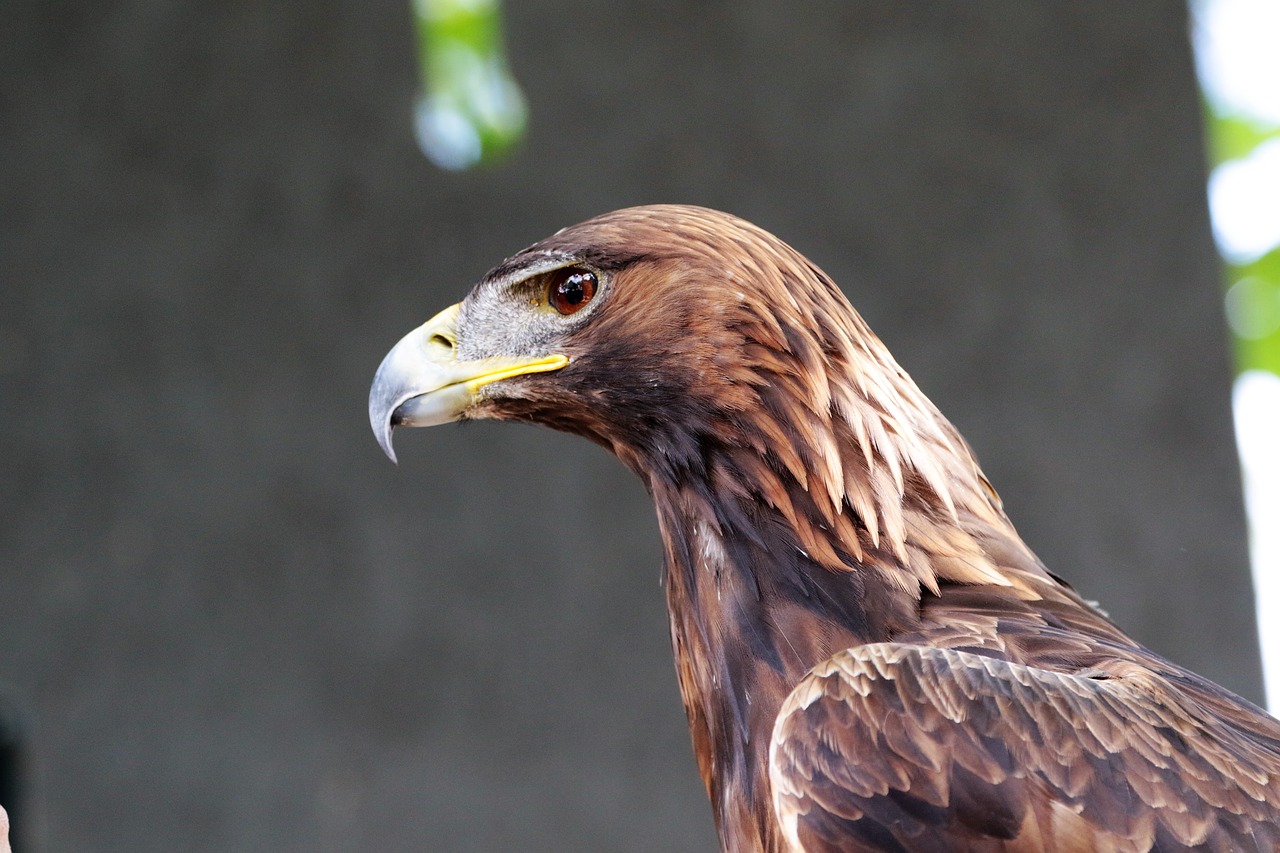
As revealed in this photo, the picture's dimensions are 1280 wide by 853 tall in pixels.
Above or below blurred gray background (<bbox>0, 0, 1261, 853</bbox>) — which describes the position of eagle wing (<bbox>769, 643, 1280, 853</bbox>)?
below

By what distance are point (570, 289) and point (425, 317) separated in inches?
129

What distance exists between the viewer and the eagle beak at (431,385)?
181cm

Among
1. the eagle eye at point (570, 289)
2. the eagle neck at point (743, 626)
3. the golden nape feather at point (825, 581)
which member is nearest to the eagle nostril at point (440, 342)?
the golden nape feather at point (825, 581)

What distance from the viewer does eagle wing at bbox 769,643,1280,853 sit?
1257 mm

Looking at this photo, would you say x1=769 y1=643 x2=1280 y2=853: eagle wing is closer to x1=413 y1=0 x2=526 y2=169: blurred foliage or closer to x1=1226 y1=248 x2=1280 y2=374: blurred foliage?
x1=413 y1=0 x2=526 y2=169: blurred foliage

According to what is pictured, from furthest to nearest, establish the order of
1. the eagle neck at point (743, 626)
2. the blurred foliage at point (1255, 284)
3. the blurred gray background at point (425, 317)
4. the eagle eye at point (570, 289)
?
the blurred foliage at point (1255, 284), the blurred gray background at point (425, 317), the eagle eye at point (570, 289), the eagle neck at point (743, 626)

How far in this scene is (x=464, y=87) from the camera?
208 inches

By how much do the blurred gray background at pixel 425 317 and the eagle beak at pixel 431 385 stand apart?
3.16 metres

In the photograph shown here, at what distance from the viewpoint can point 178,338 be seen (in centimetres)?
496

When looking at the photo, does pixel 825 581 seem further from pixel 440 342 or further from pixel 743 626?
pixel 440 342

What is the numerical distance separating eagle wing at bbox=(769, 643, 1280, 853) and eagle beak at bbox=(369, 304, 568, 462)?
2.28ft

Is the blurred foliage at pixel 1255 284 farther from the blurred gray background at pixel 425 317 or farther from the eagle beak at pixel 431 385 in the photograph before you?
the eagle beak at pixel 431 385

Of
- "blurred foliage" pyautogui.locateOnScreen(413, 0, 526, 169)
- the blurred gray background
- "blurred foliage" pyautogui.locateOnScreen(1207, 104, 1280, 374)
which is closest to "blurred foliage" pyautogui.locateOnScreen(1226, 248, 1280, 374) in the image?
→ "blurred foliage" pyautogui.locateOnScreen(1207, 104, 1280, 374)

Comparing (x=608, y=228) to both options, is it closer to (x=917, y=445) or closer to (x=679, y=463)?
(x=679, y=463)
